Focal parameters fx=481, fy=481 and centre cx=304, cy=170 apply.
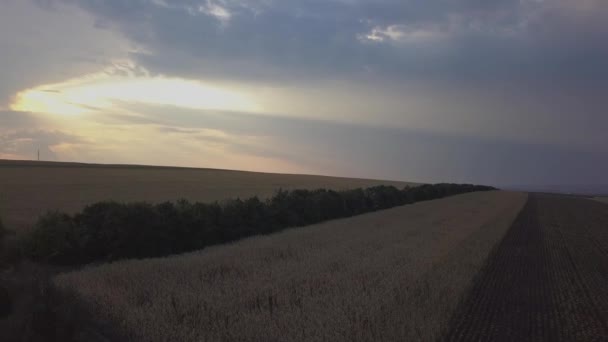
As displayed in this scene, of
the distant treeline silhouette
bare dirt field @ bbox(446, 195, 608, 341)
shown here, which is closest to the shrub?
the distant treeline silhouette

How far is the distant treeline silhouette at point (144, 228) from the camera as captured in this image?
46.5 feet

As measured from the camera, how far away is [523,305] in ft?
32.8

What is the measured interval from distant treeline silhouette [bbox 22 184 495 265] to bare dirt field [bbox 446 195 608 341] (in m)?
9.93

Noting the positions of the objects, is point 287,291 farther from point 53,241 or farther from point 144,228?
point 53,241

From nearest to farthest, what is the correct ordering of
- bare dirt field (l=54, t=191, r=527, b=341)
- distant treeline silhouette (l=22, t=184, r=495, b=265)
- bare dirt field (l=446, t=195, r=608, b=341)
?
1. bare dirt field (l=54, t=191, r=527, b=341)
2. bare dirt field (l=446, t=195, r=608, b=341)
3. distant treeline silhouette (l=22, t=184, r=495, b=265)

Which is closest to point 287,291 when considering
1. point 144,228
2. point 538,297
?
point 538,297

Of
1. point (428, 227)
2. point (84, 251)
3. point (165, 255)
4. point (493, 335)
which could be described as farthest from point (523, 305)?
point (428, 227)

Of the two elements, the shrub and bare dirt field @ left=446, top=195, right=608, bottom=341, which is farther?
the shrub

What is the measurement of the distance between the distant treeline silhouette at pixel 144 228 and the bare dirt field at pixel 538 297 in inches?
391

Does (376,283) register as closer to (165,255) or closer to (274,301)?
(274,301)

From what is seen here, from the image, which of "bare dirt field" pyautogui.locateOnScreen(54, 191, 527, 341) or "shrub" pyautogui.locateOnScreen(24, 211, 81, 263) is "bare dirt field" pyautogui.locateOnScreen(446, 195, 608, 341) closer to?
"bare dirt field" pyautogui.locateOnScreen(54, 191, 527, 341)

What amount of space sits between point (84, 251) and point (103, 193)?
65.7ft

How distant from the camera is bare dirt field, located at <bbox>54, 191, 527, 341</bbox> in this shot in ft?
26.1

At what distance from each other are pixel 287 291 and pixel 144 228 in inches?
285
